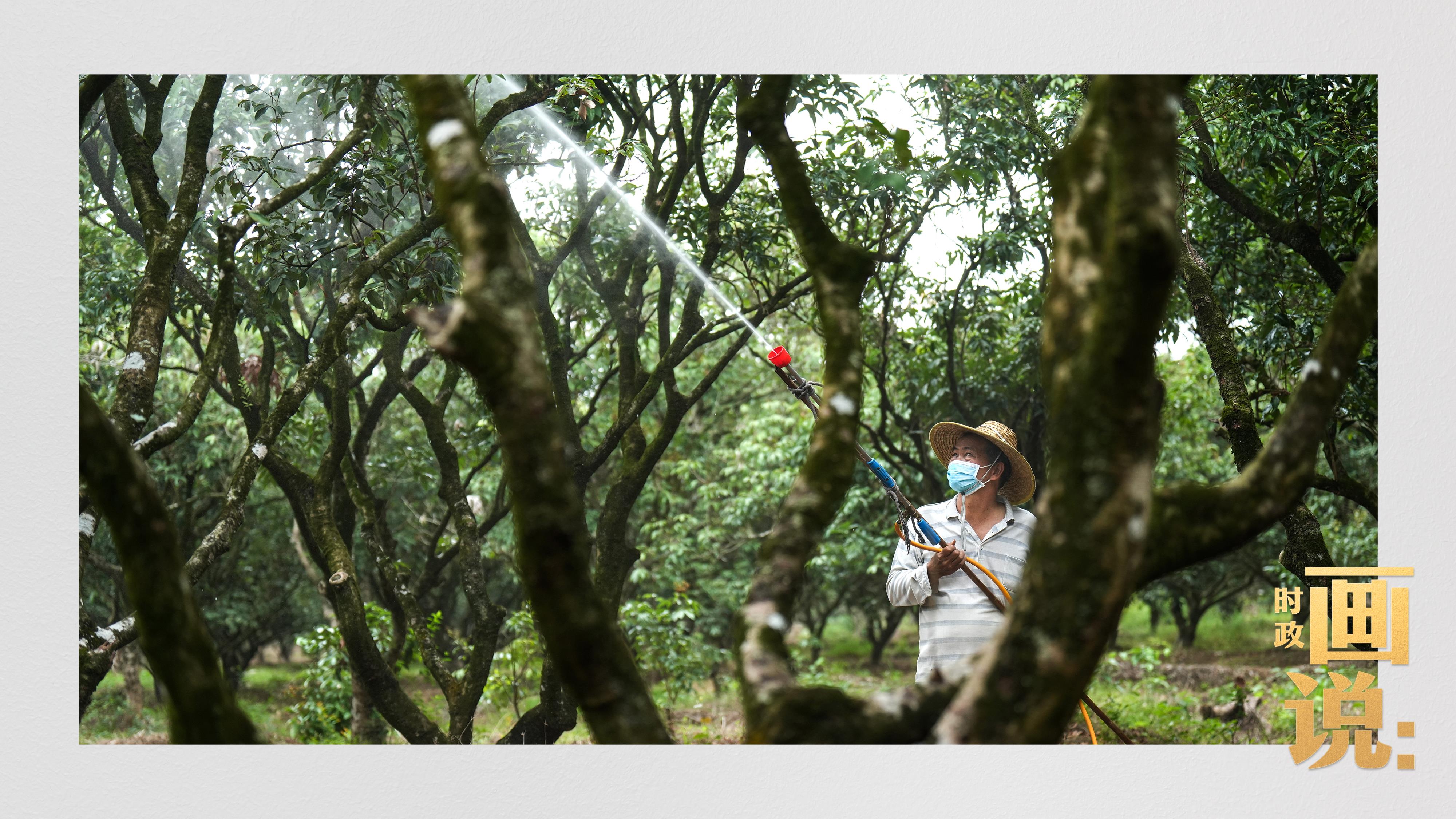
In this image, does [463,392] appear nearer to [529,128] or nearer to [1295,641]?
[529,128]

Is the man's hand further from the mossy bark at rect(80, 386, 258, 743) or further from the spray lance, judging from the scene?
the mossy bark at rect(80, 386, 258, 743)

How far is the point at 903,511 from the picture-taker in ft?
9.07

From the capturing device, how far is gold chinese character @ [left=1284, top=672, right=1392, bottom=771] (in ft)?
8.14

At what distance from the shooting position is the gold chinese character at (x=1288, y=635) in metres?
2.82

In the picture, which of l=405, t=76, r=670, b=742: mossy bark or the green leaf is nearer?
l=405, t=76, r=670, b=742: mossy bark

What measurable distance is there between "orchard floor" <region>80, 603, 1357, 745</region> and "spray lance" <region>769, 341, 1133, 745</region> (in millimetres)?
756

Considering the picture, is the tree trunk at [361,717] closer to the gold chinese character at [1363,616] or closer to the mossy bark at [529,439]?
the mossy bark at [529,439]

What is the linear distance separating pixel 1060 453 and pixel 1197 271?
2.51m

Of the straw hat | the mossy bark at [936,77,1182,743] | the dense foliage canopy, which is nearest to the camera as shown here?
the mossy bark at [936,77,1182,743]

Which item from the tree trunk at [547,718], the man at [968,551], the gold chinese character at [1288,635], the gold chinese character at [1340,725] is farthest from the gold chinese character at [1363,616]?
the tree trunk at [547,718]

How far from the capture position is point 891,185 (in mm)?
3354

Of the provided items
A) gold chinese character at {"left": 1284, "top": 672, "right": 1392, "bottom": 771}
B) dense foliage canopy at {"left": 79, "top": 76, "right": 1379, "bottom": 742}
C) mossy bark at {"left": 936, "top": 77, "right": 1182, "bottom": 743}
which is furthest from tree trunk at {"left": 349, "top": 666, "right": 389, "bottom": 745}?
mossy bark at {"left": 936, "top": 77, "right": 1182, "bottom": 743}

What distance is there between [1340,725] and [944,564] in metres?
1.00

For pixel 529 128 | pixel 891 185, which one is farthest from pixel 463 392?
pixel 891 185
